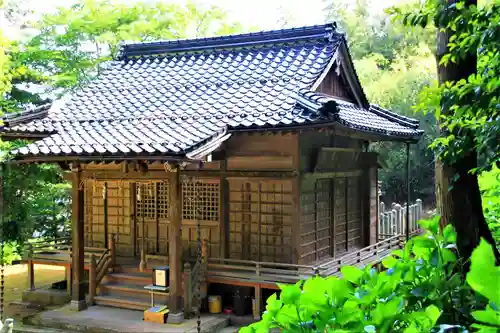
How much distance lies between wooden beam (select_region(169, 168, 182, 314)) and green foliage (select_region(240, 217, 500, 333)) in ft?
28.7

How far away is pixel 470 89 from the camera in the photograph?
12.5 ft

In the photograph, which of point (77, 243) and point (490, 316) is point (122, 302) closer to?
point (77, 243)

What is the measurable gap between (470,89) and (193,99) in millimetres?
10399

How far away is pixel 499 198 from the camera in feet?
21.1

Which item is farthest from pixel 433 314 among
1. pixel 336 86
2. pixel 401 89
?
pixel 401 89

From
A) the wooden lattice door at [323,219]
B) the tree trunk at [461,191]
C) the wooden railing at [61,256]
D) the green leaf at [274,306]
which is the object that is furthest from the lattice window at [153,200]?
the green leaf at [274,306]

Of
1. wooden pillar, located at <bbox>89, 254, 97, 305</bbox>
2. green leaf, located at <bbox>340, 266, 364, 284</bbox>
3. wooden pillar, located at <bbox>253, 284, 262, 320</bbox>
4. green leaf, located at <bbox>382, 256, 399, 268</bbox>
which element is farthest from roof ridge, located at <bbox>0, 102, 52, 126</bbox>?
green leaf, located at <bbox>340, 266, 364, 284</bbox>

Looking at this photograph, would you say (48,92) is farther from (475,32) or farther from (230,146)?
(475,32)

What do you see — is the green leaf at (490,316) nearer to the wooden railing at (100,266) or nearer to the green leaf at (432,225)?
the green leaf at (432,225)

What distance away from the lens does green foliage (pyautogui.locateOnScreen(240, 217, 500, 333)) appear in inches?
69.1

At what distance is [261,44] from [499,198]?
1000cm

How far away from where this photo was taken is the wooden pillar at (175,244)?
10789 millimetres

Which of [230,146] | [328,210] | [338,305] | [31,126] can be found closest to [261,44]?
[230,146]

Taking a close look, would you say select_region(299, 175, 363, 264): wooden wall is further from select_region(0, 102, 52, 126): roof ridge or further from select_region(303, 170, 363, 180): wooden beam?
select_region(0, 102, 52, 126): roof ridge
